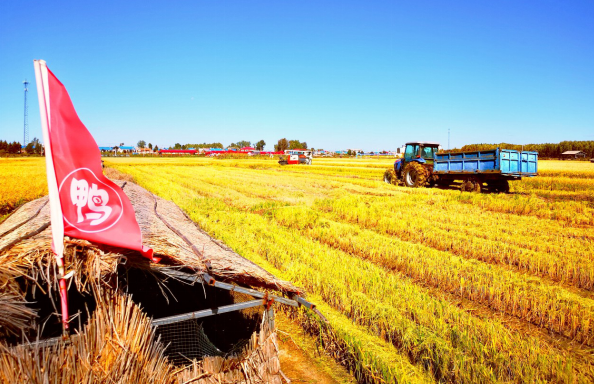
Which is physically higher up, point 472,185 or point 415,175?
point 415,175

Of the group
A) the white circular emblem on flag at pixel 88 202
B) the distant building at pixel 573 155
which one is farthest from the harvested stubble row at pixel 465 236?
the distant building at pixel 573 155

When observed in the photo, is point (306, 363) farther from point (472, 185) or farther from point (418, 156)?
point (418, 156)

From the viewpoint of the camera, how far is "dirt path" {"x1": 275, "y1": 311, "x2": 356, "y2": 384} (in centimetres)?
354

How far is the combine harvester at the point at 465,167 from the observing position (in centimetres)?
1598

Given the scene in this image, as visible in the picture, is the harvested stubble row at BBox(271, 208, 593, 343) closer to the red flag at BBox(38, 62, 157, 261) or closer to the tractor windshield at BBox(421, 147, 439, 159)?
the red flag at BBox(38, 62, 157, 261)

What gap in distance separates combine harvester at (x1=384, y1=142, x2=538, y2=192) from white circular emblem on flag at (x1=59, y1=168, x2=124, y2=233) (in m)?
16.6

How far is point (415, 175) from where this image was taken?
66.1 feet

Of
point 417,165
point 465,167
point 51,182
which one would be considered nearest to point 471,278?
point 51,182

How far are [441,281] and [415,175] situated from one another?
49.7ft

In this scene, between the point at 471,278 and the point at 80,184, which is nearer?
the point at 80,184

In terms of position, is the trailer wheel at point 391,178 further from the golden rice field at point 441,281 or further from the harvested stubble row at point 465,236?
the golden rice field at point 441,281

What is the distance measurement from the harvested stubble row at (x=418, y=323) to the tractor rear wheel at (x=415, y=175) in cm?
1351

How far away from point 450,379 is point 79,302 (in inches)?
168

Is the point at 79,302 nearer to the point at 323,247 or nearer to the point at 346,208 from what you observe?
the point at 323,247
